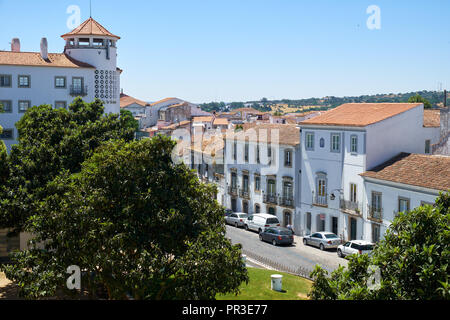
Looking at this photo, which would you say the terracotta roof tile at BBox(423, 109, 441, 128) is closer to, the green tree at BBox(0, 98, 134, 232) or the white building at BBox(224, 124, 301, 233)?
the white building at BBox(224, 124, 301, 233)

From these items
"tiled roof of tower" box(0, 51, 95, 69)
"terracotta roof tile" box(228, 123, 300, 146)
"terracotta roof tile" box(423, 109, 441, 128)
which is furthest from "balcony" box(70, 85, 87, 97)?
"terracotta roof tile" box(423, 109, 441, 128)

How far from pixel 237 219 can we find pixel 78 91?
21500 mm

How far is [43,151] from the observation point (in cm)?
2517

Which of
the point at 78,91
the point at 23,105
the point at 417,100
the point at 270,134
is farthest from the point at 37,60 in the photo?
the point at 417,100

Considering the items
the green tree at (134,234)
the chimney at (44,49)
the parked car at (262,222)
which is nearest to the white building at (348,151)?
the parked car at (262,222)

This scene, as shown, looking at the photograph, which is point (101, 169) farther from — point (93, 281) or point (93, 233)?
point (93, 281)

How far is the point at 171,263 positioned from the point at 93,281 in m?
3.23

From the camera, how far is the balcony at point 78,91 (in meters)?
55.8

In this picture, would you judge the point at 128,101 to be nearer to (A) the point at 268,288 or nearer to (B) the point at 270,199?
(B) the point at 270,199

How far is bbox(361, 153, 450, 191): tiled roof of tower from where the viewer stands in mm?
35156

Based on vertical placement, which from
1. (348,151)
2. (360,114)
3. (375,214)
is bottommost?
(375,214)

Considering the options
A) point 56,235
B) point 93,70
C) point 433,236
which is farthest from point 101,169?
point 93,70

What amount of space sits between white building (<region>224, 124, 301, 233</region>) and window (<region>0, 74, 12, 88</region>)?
A: 77.1 ft

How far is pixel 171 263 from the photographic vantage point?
17891 millimetres
